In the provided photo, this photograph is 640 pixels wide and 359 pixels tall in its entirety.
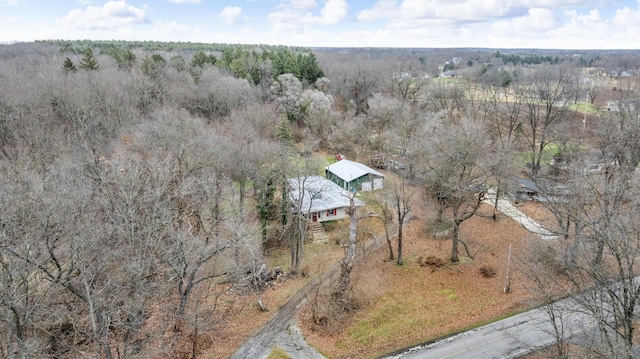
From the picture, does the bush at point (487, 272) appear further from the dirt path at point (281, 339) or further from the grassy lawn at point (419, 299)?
the dirt path at point (281, 339)

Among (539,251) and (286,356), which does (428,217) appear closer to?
(539,251)

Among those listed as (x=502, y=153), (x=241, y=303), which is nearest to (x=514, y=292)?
(x=502, y=153)

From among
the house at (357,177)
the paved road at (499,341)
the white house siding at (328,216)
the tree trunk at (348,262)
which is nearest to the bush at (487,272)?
the paved road at (499,341)

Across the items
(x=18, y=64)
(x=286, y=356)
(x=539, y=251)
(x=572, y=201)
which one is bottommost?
(x=286, y=356)

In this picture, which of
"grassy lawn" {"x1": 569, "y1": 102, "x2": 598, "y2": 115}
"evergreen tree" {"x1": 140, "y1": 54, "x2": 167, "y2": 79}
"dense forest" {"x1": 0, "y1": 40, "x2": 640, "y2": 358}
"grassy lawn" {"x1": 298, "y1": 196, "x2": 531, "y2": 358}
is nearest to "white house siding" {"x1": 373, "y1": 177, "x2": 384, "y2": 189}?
"dense forest" {"x1": 0, "y1": 40, "x2": 640, "y2": 358}

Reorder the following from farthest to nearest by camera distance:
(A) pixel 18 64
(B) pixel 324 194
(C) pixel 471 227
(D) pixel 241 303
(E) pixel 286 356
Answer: (A) pixel 18 64, (B) pixel 324 194, (C) pixel 471 227, (D) pixel 241 303, (E) pixel 286 356
